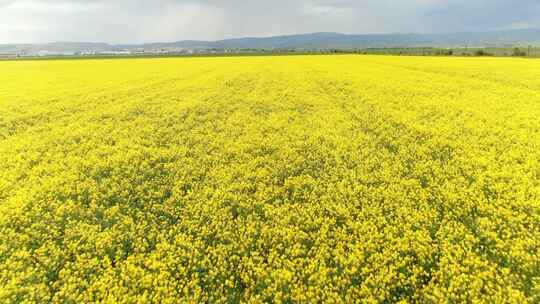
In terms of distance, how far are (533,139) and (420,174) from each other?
191 inches

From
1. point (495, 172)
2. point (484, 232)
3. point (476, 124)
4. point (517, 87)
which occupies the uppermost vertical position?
point (517, 87)

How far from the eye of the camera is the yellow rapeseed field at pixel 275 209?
4199 mm

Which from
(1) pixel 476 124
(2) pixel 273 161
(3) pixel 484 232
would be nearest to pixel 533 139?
(1) pixel 476 124

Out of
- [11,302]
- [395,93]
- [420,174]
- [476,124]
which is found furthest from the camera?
[395,93]

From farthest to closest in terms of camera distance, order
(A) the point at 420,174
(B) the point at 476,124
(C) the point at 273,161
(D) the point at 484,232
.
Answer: (B) the point at 476,124, (C) the point at 273,161, (A) the point at 420,174, (D) the point at 484,232

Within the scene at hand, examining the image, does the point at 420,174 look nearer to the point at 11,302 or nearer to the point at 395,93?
the point at 11,302

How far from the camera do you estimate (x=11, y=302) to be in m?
3.96

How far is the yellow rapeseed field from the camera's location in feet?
13.8

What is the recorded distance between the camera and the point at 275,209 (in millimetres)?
6074

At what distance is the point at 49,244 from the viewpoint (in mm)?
5105

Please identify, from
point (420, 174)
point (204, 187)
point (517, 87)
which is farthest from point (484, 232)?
point (517, 87)

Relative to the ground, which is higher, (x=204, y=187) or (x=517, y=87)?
(x=517, y=87)

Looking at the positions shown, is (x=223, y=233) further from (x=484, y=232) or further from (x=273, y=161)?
(x=484, y=232)

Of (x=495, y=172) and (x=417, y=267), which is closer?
(x=417, y=267)
